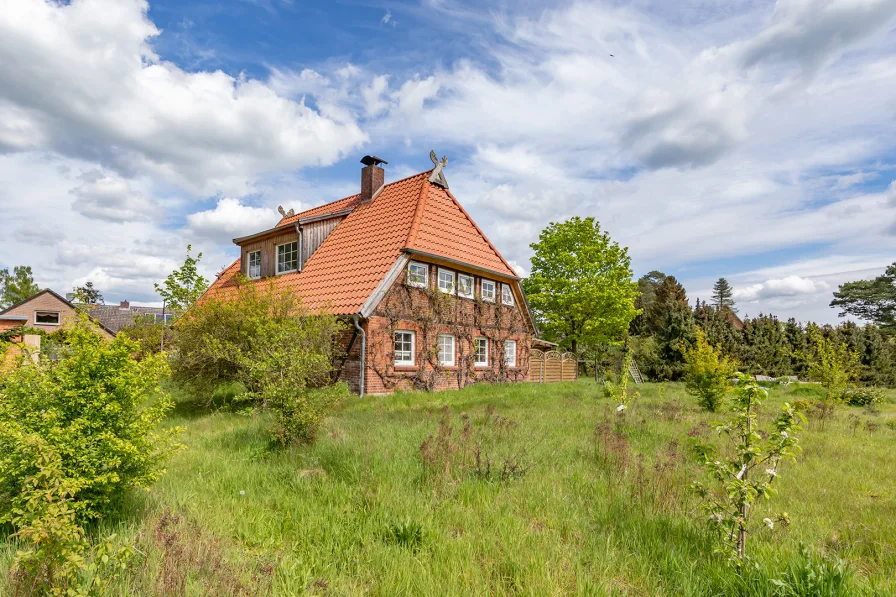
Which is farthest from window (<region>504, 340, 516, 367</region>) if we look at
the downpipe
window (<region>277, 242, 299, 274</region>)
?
window (<region>277, 242, 299, 274</region>)

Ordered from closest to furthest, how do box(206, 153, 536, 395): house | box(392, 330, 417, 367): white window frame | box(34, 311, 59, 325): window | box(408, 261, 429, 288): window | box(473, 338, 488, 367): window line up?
box(206, 153, 536, 395): house
box(392, 330, 417, 367): white window frame
box(408, 261, 429, 288): window
box(473, 338, 488, 367): window
box(34, 311, 59, 325): window

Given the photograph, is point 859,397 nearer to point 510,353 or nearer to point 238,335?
point 510,353

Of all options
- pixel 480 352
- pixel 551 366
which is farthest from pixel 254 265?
pixel 551 366

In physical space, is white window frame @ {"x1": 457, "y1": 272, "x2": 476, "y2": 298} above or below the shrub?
above

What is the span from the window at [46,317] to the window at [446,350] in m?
44.2

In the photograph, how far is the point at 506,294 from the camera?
68.7ft

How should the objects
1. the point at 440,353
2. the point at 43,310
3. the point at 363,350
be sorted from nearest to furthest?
the point at 363,350 → the point at 440,353 → the point at 43,310

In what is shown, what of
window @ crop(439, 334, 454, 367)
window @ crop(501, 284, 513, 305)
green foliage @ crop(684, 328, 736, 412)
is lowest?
green foliage @ crop(684, 328, 736, 412)

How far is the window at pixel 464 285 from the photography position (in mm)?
18375

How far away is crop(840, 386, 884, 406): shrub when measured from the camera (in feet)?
52.8

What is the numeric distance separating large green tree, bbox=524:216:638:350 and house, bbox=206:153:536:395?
934cm

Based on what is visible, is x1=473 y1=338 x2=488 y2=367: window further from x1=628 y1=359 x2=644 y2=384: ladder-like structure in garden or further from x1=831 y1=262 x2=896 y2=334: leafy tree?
x1=831 y1=262 x2=896 y2=334: leafy tree

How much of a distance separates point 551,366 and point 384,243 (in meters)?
12.6

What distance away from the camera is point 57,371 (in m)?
4.27
